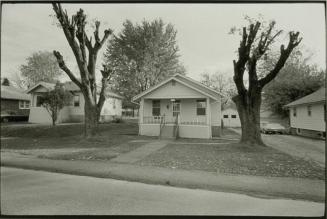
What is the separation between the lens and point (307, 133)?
→ 885 inches

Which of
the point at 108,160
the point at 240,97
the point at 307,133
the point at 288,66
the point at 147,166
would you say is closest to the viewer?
the point at 147,166

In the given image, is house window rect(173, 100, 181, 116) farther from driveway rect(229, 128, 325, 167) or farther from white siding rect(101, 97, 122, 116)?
white siding rect(101, 97, 122, 116)

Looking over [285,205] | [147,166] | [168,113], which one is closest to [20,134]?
[168,113]

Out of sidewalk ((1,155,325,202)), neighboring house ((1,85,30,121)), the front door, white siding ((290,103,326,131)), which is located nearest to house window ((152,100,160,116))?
the front door

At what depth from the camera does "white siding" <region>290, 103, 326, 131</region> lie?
1865 cm

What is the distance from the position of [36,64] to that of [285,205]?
41.0 metres

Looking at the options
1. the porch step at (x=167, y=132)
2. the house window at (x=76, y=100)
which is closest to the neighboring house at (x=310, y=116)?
the porch step at (x=167, y=132)

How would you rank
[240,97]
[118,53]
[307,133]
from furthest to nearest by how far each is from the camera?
[118,53] → [307,133] → [240,97]

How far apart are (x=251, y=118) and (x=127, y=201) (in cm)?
999

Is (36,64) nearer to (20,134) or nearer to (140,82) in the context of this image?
(140,82)

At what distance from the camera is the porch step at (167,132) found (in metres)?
18.3

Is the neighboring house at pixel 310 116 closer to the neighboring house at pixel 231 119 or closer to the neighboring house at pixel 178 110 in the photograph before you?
the neighboring house at pixel 178 110

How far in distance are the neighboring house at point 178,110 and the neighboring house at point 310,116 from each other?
25.0 feet

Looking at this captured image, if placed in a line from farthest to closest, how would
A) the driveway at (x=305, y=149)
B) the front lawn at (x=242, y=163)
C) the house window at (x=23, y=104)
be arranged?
the house window at (x=23, y=104) < the driveway at (x=305, y=149) < the front lawn at (x=242, y=163)
